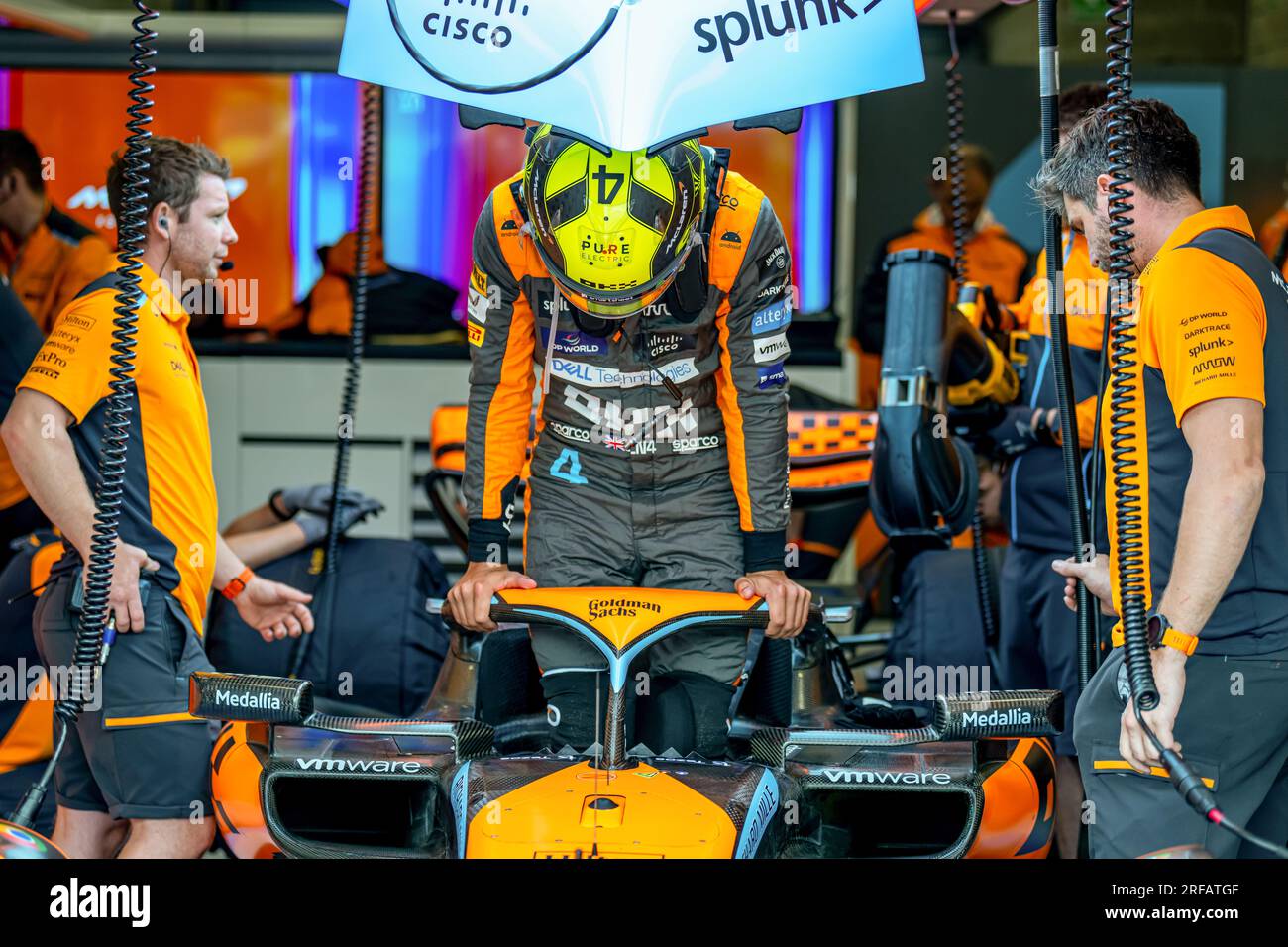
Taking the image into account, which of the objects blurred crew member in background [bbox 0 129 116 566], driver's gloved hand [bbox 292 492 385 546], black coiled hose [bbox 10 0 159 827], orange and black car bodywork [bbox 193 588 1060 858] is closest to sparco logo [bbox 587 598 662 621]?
orange and black car bodywork [bbox 193 588 1060 858]

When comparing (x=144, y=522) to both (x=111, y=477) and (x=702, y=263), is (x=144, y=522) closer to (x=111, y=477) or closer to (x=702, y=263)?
(x=111, y=477)

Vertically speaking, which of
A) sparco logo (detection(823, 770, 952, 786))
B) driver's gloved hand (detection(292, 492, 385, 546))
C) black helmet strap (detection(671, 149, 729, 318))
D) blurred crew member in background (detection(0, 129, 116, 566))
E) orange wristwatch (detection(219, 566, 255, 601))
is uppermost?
blurred crew member in background (detection(0, 129, 116, 566))

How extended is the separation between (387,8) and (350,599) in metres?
1.89

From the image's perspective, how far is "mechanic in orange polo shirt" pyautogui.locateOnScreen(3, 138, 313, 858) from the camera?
315cm

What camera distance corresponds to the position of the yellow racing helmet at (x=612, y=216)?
2.86 meters

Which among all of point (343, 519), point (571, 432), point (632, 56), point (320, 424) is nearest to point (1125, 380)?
point (632, 56)

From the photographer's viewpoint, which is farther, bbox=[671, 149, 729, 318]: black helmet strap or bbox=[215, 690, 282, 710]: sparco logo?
bbox=[671, 149, 729, 318]: black helmet strap

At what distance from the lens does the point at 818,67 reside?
2803 mm

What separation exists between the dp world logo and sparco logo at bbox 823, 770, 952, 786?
1348 millimetres

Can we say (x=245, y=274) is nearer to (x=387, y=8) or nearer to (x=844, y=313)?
(x=844, y=313)

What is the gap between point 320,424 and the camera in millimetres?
6691

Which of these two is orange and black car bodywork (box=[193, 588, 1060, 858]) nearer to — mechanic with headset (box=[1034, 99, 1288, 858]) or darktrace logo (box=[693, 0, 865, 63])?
mechanic with headset (box=[1034, 99, 1288, 858])

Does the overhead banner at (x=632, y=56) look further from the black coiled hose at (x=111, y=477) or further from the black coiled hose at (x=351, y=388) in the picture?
the black coiled hose at (x=351, y=388)

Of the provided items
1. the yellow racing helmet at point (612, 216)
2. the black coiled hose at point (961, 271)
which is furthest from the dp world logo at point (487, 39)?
the black coiled hose at point (961, 271)
